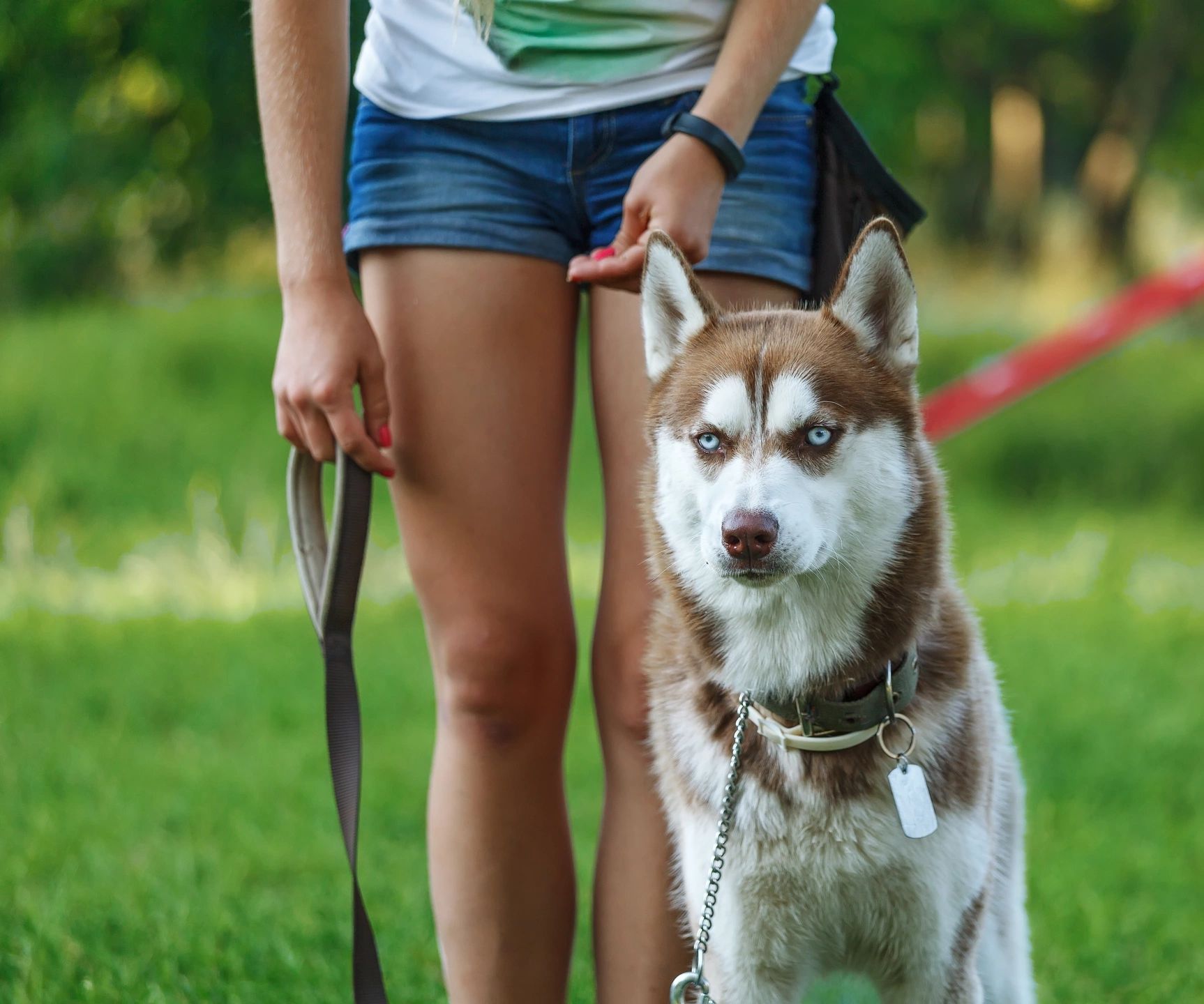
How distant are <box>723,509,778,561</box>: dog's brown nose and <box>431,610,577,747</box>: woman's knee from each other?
495mm

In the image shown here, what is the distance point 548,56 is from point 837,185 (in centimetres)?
57

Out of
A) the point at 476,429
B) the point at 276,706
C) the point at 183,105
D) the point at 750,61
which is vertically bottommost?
the point at 276,706

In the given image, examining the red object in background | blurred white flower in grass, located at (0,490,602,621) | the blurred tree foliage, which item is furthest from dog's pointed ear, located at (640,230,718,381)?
the blurred tree foliage

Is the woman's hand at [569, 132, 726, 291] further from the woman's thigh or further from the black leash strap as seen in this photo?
the black leash strap

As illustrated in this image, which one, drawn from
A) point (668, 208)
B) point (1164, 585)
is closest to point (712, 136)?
point (668, 208)

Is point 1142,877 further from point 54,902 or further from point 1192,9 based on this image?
point 1192,9

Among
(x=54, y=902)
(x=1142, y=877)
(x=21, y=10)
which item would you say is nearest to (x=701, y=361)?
(x=54, y=902)

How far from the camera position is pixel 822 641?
7.72ft

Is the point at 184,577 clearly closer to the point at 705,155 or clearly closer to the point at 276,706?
the point at 276,706

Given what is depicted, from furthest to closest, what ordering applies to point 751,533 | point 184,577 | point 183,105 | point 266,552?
1. point 183,105
2. point 266,552
3. point 184,577
4. point 751,533

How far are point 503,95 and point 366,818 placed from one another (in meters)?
3.03

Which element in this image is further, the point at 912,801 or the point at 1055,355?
the point at 1055,355

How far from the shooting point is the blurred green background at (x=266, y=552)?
3.77m

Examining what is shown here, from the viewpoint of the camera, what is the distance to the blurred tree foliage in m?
10.8
